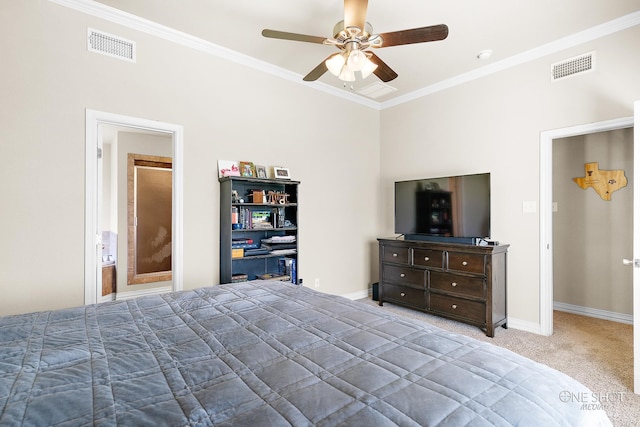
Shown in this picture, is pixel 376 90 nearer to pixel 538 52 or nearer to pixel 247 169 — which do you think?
pixel 538 52

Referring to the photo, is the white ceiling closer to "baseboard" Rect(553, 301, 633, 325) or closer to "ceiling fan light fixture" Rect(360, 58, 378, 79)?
"ceiling fan light fixture" Rect(360, 58, 378, 79)

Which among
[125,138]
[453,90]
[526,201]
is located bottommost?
[526,201]

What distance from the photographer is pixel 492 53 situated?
11.2 feet

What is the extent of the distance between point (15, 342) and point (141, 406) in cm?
84

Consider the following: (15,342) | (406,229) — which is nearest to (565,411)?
(15,342)

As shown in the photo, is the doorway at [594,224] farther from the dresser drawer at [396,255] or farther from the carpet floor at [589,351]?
the dresser drawer at [396,255]

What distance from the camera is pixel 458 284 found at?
3516 mm

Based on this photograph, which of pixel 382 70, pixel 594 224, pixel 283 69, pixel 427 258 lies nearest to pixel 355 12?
pixel 382 70

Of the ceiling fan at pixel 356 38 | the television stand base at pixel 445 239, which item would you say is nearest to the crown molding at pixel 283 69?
the ceiling fan at pixel 356 38

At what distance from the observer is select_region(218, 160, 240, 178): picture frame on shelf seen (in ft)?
11.0

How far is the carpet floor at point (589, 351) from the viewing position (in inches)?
84.6

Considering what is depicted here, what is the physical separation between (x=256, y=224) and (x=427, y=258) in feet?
6.73

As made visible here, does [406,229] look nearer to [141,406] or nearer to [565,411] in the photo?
[565,411]

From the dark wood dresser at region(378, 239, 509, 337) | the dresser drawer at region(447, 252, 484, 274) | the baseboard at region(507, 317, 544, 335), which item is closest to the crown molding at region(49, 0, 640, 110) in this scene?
the dark wood dresser at region(378, 239, 509, 337)
